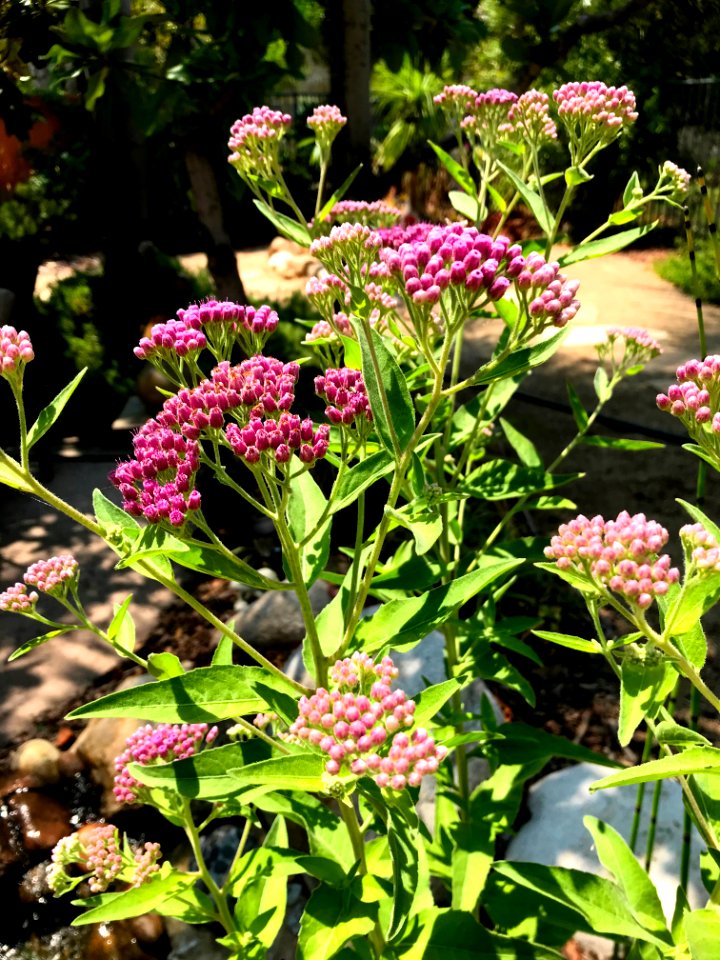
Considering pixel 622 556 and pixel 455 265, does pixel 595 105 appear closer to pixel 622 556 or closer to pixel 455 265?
pixel 455 265

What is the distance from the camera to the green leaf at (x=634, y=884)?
155 centimetres

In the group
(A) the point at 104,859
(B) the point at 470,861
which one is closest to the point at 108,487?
(A) the point at 104,859

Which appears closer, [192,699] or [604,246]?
[192,699]

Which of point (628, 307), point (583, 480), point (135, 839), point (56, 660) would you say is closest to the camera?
point (135, 839)

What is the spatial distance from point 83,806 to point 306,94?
62.0 ft

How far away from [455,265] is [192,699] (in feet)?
2.73

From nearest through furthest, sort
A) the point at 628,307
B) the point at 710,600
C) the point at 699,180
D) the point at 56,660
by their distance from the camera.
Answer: the point at 710,600 → the point at 699,180 → the point at 56,660 → the point at 628,307

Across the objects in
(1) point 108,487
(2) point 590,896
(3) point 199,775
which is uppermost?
(3) point 199,775

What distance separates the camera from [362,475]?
136cm

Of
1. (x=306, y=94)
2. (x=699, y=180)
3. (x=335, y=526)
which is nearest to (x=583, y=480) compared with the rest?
(x=335, y=526)

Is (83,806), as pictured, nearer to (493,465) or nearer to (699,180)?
(493,465)

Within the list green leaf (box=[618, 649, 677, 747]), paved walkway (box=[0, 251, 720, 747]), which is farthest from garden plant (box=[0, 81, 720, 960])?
paved walkway (box=[0, 251, 720, 747])

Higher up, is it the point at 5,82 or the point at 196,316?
the point at 5,82

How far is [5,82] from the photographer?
3928 millimetres
